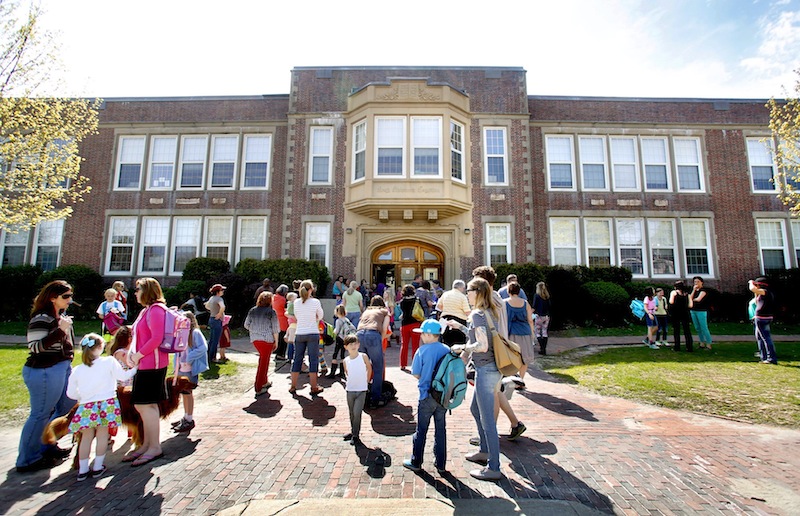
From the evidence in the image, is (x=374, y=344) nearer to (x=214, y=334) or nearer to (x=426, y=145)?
(x=214, y=334)

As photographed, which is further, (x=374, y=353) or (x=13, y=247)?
(x=13, y=247)

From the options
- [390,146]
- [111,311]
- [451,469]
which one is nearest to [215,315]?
[111,311]

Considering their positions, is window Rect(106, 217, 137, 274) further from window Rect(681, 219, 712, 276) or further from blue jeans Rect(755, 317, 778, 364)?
window Rect(681, 219, 712, 276)

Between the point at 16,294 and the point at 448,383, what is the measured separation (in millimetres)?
19911

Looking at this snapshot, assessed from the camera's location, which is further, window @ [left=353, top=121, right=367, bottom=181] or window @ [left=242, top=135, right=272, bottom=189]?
window @ [left=242, top=135, right=272, bottom=189]

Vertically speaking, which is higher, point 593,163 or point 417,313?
point 593,163

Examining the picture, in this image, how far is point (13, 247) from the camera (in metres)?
17.4

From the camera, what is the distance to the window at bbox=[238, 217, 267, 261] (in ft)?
55.9

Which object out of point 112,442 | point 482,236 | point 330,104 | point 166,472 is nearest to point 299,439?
point 166,472

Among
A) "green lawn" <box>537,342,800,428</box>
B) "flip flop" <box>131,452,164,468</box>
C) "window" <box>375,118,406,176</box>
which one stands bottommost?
"flip flop" <box>131,452,164,468</box>

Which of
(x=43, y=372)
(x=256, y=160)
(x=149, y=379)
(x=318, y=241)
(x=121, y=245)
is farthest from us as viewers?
(x=256, y=160)

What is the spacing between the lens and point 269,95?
58.9ft

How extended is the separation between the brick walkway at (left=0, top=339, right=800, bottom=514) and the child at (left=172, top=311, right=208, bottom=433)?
21cm

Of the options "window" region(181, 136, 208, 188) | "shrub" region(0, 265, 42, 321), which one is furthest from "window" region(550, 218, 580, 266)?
"shrub" region(0, 265, 42, 321)
